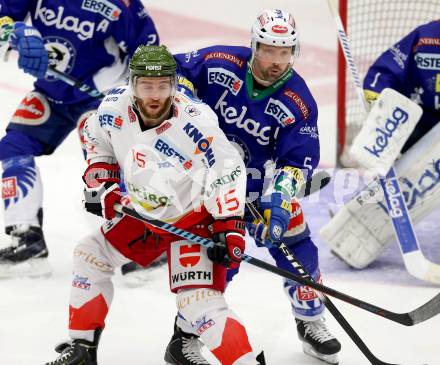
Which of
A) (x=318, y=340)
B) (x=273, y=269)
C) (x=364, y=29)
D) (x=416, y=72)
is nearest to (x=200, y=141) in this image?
(x=273, y=269)

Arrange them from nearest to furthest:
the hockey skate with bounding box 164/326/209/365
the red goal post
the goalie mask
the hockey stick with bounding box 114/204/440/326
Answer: the goalie mask → the hockey stick with bounding box 114/204/440/326 → the hockey skate with bounding box 164/326/209/365 → the red goal post

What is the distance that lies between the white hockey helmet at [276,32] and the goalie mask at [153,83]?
1.71 ft

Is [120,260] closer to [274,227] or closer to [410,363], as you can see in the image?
[274,227]

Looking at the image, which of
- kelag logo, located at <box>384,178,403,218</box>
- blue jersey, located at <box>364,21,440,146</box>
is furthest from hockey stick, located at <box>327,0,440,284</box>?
blue jersey, located at <box>364,21,440,146</box>

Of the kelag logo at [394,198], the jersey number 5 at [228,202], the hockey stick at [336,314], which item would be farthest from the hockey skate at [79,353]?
the kelag logo at [394,198]

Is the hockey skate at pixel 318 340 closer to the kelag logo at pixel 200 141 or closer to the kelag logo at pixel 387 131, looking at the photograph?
the kelag logo at pixel 200 141

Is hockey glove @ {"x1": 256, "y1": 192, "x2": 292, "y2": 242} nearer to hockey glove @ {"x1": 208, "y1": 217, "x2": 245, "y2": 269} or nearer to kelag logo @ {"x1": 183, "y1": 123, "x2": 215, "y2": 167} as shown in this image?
hockey glove @ {"x1": 208, "y1": 217, "x2": 245, "y2": 269}

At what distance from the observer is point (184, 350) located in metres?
3.40

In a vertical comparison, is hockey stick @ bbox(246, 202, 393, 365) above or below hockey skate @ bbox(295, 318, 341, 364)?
above

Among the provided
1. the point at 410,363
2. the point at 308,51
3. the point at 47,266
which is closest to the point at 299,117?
the point at 410,363

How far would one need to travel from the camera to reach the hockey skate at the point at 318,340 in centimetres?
357

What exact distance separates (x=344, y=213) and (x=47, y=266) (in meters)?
1.27

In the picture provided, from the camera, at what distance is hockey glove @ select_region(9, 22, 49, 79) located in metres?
4.10

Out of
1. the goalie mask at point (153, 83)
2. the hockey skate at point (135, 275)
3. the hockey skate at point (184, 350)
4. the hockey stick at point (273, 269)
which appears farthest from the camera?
the hockey skate at point (135, 275)
